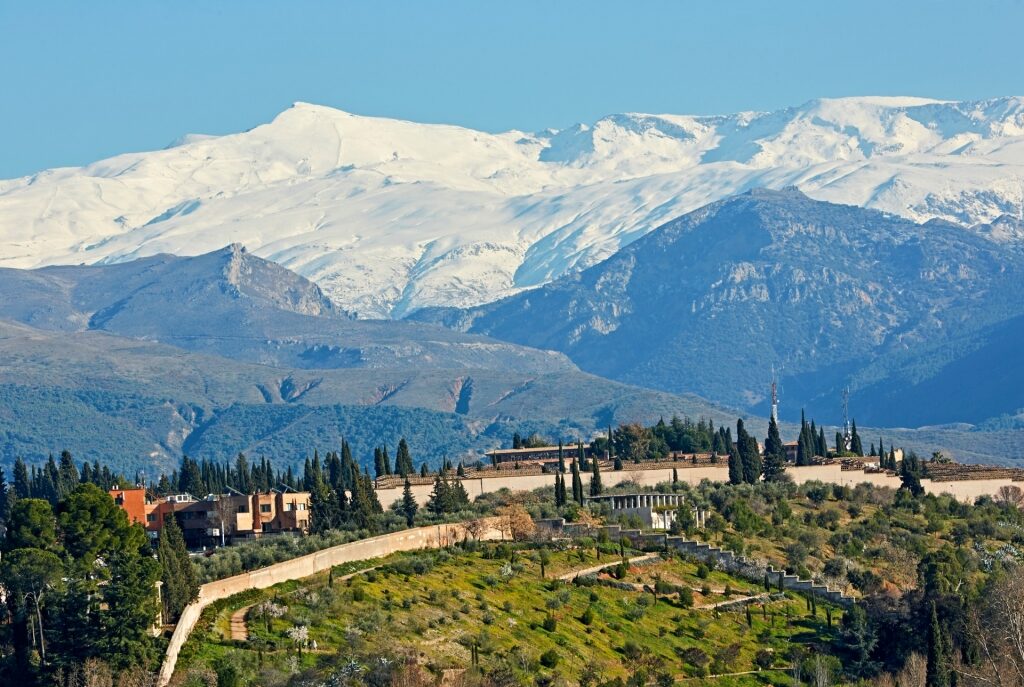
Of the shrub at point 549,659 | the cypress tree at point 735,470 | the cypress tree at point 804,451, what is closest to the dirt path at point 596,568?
the shrub at point 549,659

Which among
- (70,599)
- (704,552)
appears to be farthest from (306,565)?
(704,552)

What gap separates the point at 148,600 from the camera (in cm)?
8800

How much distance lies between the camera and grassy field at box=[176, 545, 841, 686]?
90125mm

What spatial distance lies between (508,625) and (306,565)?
926 cm

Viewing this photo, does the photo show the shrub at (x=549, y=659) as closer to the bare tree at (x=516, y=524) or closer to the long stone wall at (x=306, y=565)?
the long stone wall at (x=306, y=565)

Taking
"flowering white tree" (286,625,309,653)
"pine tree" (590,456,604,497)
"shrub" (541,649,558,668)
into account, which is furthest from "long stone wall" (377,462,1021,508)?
"flowering white tree" (286,625,309,653)

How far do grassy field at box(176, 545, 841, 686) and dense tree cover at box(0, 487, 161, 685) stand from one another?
2356 millimetres

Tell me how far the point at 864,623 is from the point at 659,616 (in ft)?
31.1

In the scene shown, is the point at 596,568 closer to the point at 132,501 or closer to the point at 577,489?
the point at 577,489

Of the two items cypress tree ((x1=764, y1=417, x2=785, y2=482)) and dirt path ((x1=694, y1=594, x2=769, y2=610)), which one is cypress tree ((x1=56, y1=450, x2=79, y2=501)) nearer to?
cypress tree ((x1=764, y1=417, x2=785, y2=482))

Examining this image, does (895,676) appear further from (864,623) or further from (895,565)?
(895,565)

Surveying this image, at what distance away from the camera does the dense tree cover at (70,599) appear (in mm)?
85688

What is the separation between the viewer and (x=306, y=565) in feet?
351

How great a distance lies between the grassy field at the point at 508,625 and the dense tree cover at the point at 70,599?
2.36 m
